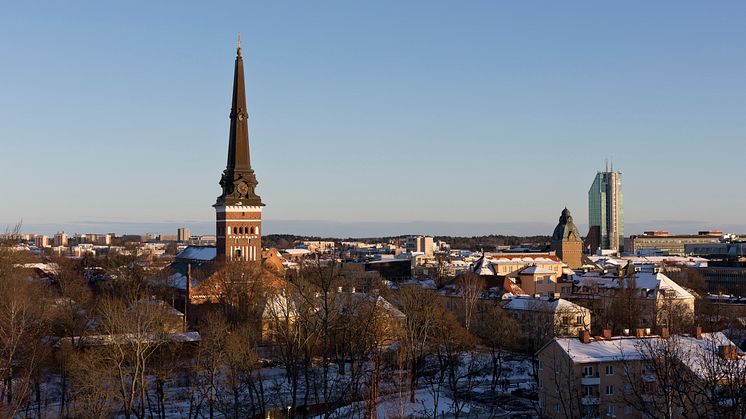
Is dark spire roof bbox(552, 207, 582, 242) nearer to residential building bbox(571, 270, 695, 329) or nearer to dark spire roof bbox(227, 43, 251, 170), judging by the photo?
residential building bbox(571, 270, 695, 329)

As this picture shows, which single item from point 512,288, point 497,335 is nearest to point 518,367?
point 497,335

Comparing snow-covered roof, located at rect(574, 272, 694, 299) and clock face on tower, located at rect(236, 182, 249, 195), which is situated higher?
clock face on tower, located at rect(236, 182, 249, 195)

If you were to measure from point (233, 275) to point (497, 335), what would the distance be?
2253 cm

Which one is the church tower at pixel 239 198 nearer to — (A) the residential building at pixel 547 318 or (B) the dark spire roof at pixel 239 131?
(B) the dark spire roof at pixel 239 131

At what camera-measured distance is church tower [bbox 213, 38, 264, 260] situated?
8025 centimetres

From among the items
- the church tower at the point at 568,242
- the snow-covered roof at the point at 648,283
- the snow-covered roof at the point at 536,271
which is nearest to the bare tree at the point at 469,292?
the snow-covered roof at the point at 648,283

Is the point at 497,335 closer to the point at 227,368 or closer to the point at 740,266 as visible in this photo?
the point at 227,368

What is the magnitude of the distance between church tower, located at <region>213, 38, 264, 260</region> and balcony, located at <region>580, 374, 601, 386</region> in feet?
136

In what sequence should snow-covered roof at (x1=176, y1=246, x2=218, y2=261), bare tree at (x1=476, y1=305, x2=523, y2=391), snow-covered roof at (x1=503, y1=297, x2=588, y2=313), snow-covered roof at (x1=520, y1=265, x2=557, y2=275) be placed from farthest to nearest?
snow-covered roof at (x1=520, y1=265, x2=557, y2=275) < snow-covered roof at (x1=176, y1=246, x2=218, y2=261) < snow-covered roof at (x1=503, y1=297, x2=588, y2=313) < bare tree at (x1=476, y1=305, x2=523, y2=391)

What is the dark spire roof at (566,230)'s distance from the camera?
489 ft

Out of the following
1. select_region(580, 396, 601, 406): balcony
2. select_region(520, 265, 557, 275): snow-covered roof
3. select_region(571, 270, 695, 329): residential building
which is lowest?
select_region(580, 396, 601, 406): balcony

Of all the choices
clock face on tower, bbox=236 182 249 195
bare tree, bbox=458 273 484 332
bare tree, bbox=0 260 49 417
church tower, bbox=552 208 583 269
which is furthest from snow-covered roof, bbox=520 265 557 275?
bare tree, bbox=0 260 49 417

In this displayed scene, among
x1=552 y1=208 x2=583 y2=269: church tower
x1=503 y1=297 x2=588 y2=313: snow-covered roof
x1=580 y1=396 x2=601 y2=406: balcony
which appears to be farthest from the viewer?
x1=552 y1=208 x2=583 y2=269: church tower

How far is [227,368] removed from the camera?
159 feet
